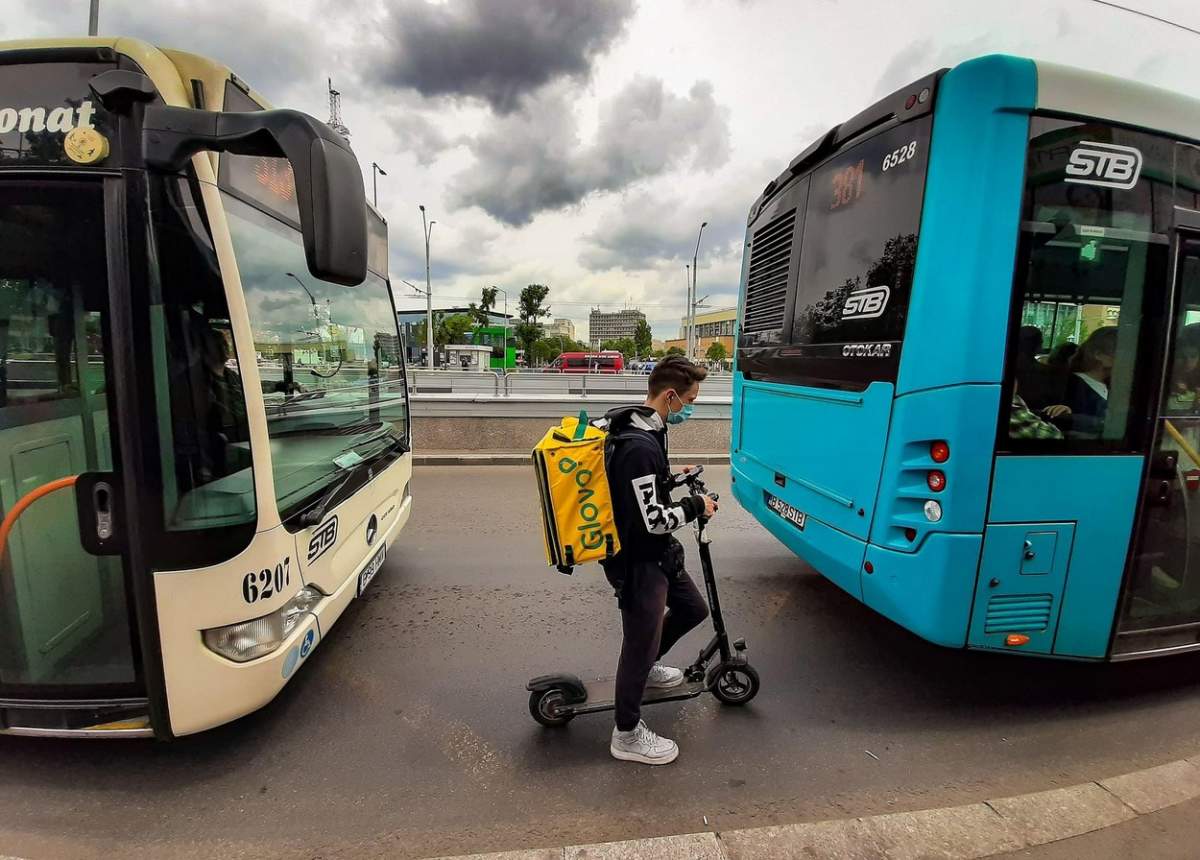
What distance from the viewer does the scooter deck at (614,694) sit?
2742mm

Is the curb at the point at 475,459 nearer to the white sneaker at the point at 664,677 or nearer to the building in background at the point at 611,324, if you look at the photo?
A: the white sneaker at the point at 664,677

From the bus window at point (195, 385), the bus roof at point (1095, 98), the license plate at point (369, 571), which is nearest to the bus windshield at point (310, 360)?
the bus window at point (195, 385)

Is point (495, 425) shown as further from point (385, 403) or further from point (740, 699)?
point (740, 699)

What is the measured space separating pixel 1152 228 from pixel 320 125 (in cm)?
369

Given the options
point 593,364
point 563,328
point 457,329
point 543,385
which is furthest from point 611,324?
point 543,385

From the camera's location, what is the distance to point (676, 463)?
9.26 metres

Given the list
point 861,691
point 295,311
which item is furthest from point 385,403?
point 861,691

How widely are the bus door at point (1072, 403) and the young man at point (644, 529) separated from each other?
1442mm

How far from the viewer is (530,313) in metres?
59.9

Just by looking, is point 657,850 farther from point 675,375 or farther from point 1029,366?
point 1029,366

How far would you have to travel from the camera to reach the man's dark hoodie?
90.7 inches

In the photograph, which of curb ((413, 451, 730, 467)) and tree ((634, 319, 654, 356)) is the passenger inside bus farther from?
tree ((634, 319, 654, 356))

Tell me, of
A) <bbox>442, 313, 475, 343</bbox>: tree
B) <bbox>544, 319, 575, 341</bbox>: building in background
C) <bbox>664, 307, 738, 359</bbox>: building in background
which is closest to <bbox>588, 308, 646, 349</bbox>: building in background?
<bbox>544, 319, 575, 341</bbox>: building in background

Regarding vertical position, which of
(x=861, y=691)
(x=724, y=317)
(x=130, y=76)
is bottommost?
(x=861, y=691)
